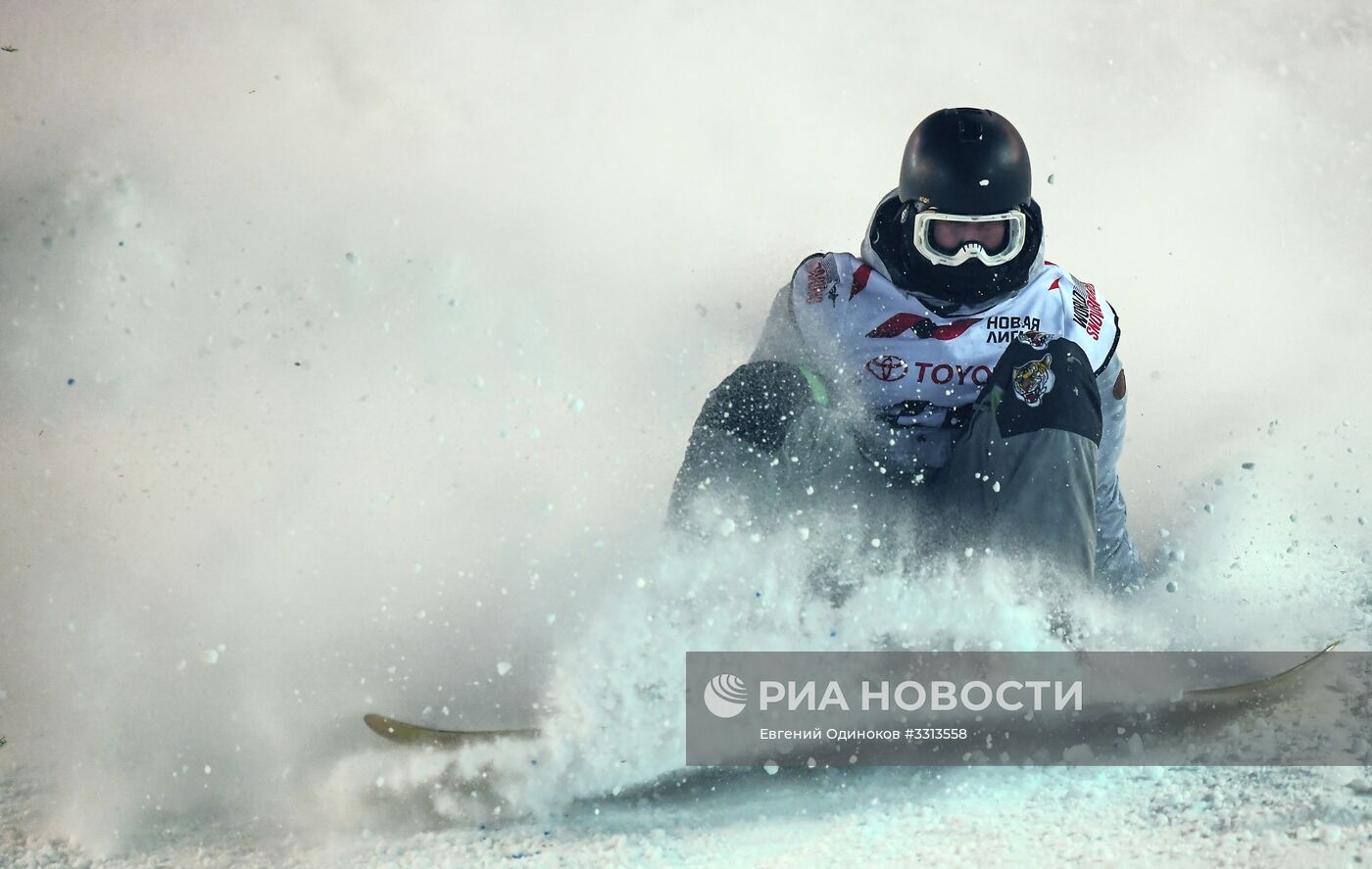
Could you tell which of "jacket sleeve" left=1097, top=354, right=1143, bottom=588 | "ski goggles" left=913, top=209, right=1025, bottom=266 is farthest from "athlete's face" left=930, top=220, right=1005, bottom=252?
"jacket sleeve" left=1097, top=354, right=1143, bottom=588

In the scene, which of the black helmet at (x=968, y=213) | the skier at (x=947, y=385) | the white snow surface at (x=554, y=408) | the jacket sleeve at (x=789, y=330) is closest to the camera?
the white snow surface at (x=554, y=408)

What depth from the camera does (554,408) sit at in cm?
438

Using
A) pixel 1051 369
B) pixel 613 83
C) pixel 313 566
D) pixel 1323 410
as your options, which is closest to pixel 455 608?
pixel 313 566

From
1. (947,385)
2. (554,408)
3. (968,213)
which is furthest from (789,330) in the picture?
(554,408)

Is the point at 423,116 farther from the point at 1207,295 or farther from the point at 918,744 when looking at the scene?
the point at 918,744

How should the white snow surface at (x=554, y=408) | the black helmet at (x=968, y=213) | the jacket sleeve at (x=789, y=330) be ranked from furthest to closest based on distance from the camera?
the jacket sleeve at (x=789, y=330) < the black helmet at (x=968, y=213) < the white snow surface at (x=554, y=408)

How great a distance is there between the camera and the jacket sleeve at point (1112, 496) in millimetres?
3252

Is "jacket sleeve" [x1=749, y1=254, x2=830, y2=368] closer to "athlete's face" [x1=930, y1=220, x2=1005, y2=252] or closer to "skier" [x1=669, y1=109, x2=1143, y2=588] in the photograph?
"skier" [x1=669, y1=109, x2=1143, y2=588]

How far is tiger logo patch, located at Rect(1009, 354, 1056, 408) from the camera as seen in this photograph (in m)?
2.76

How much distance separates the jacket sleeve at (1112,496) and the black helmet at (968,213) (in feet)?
1.34

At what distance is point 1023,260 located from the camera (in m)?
3.07

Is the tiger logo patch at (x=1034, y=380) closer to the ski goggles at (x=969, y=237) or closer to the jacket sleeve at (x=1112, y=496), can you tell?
the ski goggles at (x=969, y=237)

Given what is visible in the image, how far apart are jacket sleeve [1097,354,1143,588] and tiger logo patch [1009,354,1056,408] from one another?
51 centimetres

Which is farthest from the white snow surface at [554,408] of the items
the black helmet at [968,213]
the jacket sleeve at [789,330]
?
the black helmet at [968,213]
